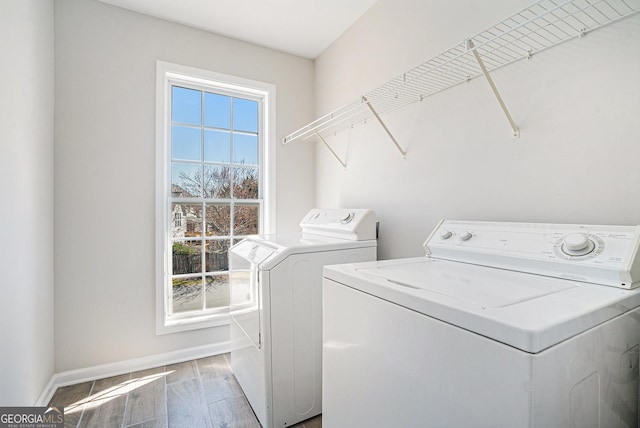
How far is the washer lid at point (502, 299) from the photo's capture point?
600 millimetres

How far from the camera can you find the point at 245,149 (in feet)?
9.10

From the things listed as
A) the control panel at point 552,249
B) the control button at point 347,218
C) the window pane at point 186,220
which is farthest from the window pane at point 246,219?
the control panel at point 552,249

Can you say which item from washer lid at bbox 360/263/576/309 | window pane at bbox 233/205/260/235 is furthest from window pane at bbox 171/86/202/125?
washer lid at bbox 360/263/576/309

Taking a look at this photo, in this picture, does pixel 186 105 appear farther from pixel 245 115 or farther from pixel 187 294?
pixel 187 294

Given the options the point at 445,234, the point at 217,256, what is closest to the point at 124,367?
the point at 217,256

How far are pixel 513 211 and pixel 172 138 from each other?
2.43 metres

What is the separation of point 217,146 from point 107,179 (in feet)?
2.82

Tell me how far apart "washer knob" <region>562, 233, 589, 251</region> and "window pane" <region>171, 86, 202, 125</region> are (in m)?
2.58

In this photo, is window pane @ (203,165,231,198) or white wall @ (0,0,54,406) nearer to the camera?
white wall @ (0,0,54,406)

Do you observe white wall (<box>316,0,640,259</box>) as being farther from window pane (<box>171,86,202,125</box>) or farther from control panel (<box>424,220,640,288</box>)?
window pane (<box>171,86,202,125</box>)

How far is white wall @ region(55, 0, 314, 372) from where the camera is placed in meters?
2.07

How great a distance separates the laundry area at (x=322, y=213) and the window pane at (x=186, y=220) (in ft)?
0.06

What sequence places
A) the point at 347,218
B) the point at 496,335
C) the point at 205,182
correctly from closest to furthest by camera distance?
the point at 496,335 < the point at 347,218 < the point at 205,182

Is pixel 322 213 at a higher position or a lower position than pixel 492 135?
lower
